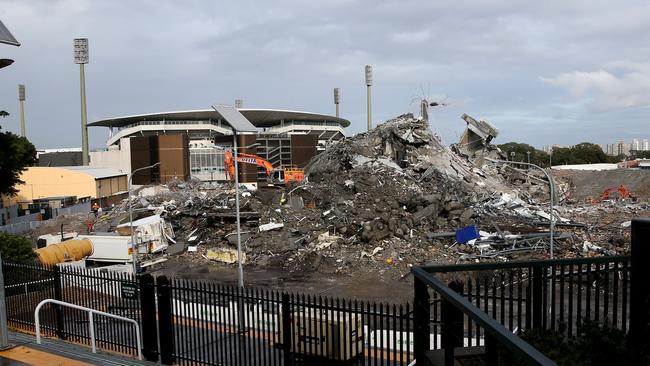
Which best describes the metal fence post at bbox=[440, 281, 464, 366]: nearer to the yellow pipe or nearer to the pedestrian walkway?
the pedestrian walkway

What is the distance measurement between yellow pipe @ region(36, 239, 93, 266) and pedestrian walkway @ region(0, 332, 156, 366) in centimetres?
1076

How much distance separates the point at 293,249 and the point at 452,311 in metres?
25.8

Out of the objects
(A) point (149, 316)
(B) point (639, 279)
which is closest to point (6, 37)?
(A) point (149, 316)

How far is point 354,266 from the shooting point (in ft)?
84.8

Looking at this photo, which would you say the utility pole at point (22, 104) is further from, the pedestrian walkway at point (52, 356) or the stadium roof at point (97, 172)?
the pedestrian walkway at point (52, 356)

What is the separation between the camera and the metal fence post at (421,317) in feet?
12.7

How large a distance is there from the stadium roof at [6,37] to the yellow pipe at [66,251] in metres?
12.8

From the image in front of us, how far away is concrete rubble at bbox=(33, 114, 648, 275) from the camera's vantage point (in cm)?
2573

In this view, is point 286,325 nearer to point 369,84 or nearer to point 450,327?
point 450,327

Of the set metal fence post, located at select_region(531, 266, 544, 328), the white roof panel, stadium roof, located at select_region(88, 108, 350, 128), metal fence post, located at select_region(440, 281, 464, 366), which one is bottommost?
metal fence post, located at select_region(531, 266, 544, 328)

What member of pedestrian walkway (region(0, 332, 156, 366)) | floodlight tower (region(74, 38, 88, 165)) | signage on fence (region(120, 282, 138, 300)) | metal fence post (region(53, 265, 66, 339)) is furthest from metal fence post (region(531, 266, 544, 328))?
floodlight tower (region(74, 38, 88, 165))

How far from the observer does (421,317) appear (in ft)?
12.8

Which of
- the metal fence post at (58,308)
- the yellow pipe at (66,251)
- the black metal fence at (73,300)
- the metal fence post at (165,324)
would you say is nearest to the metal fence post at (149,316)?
the metal fence post at (165,324)

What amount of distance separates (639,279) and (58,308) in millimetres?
10523
